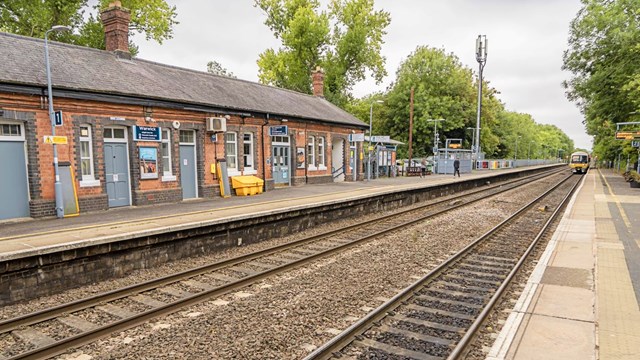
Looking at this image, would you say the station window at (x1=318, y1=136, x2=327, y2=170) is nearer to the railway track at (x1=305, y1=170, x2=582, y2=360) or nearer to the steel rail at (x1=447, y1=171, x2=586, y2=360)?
the railway track at (x1=305, y1=170, x2=582, y2=360)

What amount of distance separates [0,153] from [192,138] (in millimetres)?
6679

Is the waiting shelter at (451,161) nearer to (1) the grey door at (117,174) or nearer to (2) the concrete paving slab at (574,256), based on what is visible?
(2) the concrete paving slab at (574,256)

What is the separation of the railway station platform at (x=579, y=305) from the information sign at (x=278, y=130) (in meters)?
12.9

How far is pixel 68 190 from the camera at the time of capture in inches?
479

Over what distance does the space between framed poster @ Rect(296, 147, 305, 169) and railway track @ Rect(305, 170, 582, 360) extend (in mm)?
14181

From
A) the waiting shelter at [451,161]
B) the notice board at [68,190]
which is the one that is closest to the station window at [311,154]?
the notice board at [68,190]

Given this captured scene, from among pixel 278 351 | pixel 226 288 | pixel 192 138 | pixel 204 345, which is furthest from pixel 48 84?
pixel 278 351

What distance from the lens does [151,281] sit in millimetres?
7344

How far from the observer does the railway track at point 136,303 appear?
5.16m

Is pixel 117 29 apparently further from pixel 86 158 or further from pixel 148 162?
pixel 86 158

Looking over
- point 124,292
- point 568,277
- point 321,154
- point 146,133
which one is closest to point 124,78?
point 146,133

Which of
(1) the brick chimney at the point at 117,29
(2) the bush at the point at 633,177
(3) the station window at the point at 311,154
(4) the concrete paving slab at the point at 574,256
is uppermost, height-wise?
(1) the brick chimney at the point at 117,29

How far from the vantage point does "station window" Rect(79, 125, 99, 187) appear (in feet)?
42.3

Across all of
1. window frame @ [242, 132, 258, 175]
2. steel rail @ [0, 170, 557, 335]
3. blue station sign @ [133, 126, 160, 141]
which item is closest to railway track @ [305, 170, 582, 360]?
steel rail @ [0, 170, 557, 335]
